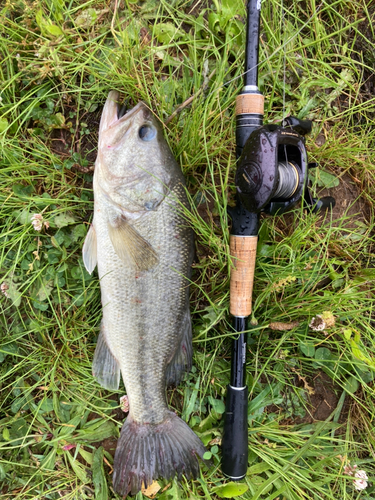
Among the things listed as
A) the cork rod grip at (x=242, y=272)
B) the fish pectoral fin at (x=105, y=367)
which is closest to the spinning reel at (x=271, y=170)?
the cork rod grip at (x=242, y=272)

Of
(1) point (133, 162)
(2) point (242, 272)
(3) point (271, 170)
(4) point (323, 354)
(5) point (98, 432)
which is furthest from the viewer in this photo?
(4) point (323, 354)

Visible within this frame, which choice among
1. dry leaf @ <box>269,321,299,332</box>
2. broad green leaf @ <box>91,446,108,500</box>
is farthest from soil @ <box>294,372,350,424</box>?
broad green leaf @ <box>91,446,108,500</box>

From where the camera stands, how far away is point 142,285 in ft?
6.88

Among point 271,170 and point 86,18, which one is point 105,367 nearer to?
point 271,170

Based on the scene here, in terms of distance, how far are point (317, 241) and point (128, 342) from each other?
1524mm

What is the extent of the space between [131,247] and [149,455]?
137 centimetres

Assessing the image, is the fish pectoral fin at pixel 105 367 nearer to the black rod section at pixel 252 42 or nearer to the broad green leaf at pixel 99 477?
the broad green leaf at pixel 99 477

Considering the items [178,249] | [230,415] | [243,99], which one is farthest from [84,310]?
[243,99]

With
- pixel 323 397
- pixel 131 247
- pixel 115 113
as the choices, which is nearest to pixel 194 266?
pixel 131 247

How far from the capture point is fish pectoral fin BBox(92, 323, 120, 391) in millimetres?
2297

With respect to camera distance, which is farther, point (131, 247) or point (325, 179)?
point (325, 179)

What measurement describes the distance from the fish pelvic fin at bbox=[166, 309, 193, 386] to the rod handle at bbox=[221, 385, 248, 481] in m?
0.34

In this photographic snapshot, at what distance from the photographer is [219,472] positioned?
2434mm

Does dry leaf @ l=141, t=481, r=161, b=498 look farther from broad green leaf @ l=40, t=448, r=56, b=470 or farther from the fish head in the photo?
the fish head
